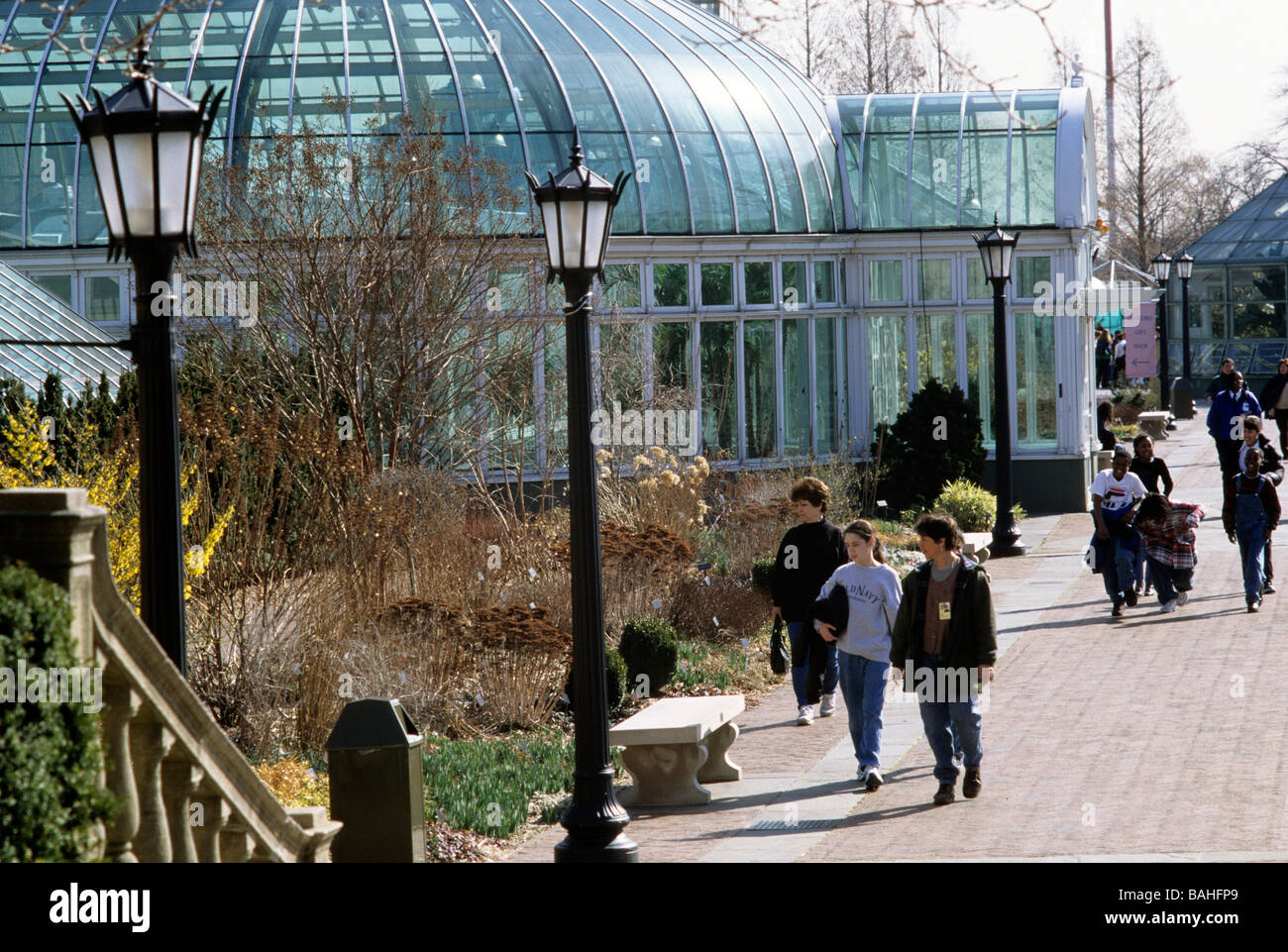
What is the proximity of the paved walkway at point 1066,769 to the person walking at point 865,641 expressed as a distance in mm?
275

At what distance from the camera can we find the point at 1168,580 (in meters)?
14.7

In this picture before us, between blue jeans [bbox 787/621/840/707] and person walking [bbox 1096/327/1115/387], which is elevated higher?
person walking [bbox 1096/327/1115/387]

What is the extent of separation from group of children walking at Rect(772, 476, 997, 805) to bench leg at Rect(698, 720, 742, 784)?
715 mm

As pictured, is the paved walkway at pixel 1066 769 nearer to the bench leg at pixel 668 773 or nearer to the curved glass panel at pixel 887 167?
the bench leg at pixel 668 773

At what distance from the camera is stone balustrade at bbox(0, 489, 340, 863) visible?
4336 millimetres

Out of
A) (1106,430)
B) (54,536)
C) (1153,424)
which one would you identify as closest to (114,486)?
(54,536)

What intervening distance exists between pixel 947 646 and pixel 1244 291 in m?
41.8

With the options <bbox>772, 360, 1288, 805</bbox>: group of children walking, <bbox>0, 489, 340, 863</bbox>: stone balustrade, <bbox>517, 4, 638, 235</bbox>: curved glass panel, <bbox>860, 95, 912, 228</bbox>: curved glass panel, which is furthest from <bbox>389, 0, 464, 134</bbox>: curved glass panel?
<bbox>0, 489, 340, 863</bbox>: stone balustrade

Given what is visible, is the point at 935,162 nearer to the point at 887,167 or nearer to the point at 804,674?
the point at 887,167

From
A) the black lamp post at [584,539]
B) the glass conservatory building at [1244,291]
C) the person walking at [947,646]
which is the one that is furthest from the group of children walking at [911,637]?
the glass conservatory building at [1244,291]

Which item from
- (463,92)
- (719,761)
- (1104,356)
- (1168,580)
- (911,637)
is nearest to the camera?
(911,637)

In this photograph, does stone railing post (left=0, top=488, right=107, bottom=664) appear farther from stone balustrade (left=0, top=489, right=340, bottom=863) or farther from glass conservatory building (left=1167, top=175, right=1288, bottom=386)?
glass conservatory building (left=1167, top=175, right=1288, bottom=386)

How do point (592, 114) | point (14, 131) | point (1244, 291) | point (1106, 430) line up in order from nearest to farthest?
point (14, 131) < point (592, 114) < point (1106, 430) < point (1244, 291)
